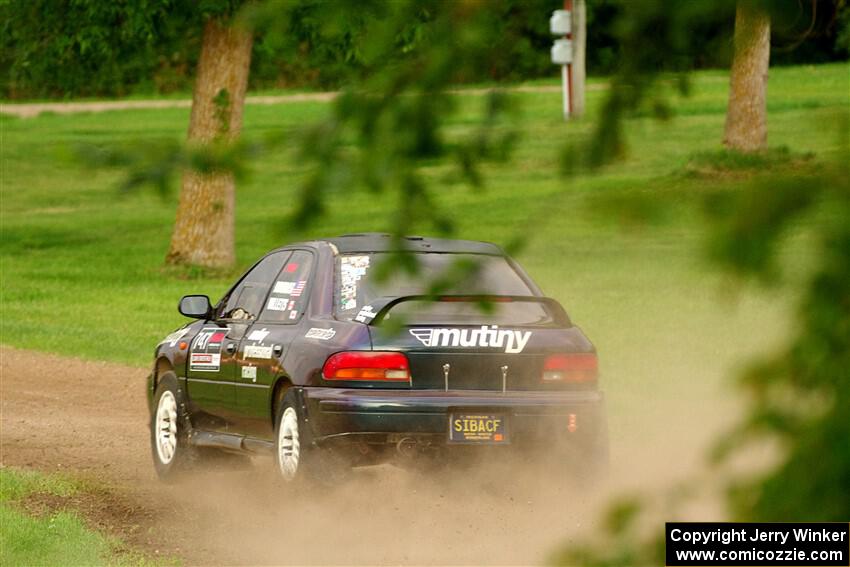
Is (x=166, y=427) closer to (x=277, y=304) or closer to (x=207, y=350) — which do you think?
(x=207, y=350)

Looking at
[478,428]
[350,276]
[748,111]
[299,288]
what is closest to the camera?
[478,428]

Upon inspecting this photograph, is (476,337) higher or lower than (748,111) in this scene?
lower

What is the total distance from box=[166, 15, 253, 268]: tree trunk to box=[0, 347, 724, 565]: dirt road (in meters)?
14.2

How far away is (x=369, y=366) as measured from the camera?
8.32 meters

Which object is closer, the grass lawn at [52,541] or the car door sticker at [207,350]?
the grass lawn at [52,541]

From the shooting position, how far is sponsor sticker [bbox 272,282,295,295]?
367 inches

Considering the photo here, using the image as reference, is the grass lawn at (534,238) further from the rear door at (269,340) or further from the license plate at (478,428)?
the license plate at (478,428)

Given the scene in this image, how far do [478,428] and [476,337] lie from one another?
0.49m

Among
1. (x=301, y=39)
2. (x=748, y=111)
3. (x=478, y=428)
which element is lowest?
(x=478, y=428)

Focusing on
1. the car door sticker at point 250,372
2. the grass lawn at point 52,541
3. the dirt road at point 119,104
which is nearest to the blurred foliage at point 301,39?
the dirt road at point 119,104

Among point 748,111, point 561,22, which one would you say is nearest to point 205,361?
point 561,22

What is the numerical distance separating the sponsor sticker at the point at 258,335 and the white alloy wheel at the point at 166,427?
43.9 inches

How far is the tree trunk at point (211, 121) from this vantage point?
24.2 meters

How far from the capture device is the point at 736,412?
282 centimetres
